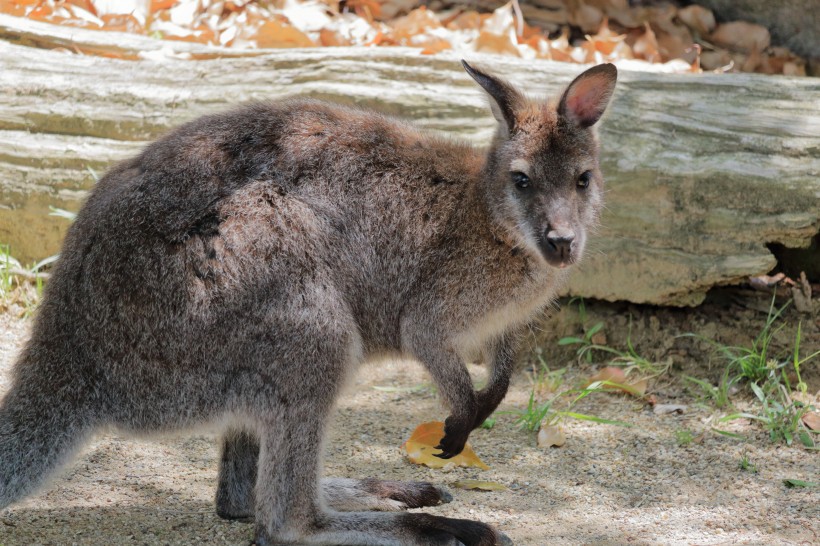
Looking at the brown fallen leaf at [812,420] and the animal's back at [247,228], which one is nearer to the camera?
the animal's back at [247,228]

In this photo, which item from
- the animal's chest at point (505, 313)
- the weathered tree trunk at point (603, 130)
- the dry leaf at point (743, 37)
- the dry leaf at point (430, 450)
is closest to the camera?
the animal's chest at point (505, 313)

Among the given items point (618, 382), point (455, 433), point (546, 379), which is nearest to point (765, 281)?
point (618, 382)

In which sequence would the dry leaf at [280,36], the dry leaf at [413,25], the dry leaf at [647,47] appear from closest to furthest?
the dry leaf at [280,36] < the dry leaf at [413,25] < the dry leaf at [647,47]

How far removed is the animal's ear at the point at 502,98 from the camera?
181 inches

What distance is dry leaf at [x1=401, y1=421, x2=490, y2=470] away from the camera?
5191 mm

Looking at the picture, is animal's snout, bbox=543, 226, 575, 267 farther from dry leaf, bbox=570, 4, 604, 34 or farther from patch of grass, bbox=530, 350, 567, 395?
dry leaf, bbox=570, 4, 604, 34

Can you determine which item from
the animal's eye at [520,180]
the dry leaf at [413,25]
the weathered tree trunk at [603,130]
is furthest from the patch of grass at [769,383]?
the dry leaf at [413,25]

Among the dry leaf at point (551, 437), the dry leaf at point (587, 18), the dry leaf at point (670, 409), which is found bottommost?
Answer: the dry leaf at point (551, 437)

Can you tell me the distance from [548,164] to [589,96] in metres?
0.41

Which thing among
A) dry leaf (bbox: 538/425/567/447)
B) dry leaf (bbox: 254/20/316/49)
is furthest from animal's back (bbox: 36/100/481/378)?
dry leaf (bbox: 254/20/316/49)

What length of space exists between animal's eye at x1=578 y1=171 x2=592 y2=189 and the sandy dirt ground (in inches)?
59.4

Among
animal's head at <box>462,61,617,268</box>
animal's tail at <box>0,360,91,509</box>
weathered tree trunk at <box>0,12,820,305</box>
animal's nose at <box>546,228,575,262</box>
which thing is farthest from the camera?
weathered tree trunk at <box>0,12,820,305</box>

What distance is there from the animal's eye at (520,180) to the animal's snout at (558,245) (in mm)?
276

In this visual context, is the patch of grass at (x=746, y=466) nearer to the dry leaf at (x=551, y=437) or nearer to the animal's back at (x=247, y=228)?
the dry leaf at (x=551, y=437)
